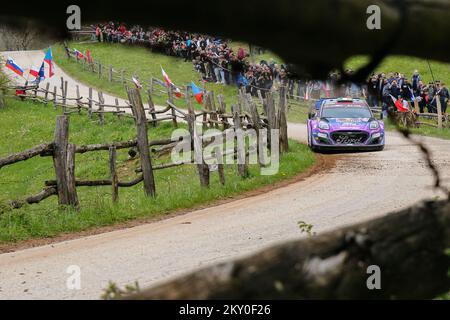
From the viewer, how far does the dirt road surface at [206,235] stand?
28.2ft

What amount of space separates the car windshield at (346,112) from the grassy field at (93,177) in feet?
4.11

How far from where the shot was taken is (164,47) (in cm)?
261

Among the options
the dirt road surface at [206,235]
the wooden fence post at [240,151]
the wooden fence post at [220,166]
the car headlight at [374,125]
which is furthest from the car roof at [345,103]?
the wooden fence post at [220,166]

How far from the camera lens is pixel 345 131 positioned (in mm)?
23469

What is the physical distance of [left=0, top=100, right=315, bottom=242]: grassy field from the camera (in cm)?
1240

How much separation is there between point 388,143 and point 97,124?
14641 millimetres

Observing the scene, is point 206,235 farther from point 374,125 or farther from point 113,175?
point 374,125

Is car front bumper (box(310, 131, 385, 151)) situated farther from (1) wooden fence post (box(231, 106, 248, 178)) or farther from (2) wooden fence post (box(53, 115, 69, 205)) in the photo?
(2) wooden fence post (box(53, 115, 69, 205))

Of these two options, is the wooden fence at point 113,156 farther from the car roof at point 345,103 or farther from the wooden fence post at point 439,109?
the wooden fence post at point 439,109

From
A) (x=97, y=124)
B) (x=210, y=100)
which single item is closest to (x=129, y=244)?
(x=210, y=100)

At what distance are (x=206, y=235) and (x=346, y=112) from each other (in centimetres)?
1382

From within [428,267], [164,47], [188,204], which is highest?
[164,47]

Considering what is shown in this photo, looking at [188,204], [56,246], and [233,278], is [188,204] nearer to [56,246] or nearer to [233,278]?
[56,246]

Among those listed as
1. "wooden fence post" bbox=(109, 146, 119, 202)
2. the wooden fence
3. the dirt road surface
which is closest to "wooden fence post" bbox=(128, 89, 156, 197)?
the wooden fence
